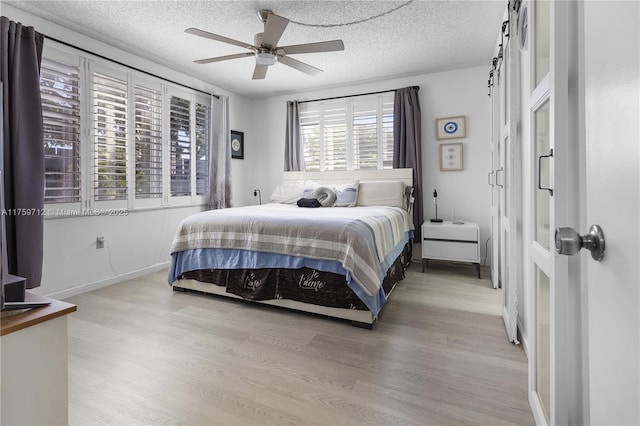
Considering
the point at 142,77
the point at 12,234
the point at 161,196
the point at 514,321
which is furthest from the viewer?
the point at 161,196

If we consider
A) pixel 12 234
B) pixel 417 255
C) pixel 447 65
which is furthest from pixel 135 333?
pixel 447 65

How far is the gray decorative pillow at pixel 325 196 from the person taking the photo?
396 centimetres

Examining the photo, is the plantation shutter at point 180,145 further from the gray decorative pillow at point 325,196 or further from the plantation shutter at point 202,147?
the gray decorative pillow at point 325,196

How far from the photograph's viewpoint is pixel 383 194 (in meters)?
4.00

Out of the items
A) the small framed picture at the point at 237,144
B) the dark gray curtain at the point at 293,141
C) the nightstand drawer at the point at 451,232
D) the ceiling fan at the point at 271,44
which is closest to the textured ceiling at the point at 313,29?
the ceiling fan at the point at 271,44

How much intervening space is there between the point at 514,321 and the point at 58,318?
2.33 m

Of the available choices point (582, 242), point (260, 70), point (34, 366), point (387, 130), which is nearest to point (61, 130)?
point (260, 70)

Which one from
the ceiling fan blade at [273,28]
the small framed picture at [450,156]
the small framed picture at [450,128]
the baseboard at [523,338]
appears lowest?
the baseboard at [523,338]

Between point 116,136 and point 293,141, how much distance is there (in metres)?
2.42

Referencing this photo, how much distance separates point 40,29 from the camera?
9.49ft

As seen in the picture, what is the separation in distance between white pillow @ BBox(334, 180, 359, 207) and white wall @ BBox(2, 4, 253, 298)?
6.77 feet

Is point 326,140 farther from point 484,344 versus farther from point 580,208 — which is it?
point 580,208

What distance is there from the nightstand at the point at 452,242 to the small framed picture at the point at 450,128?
1.22m

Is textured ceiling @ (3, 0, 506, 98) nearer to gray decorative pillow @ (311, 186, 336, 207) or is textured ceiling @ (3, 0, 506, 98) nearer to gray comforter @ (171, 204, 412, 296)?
gray decorative pillow @ (311, 186, 336, 207)
